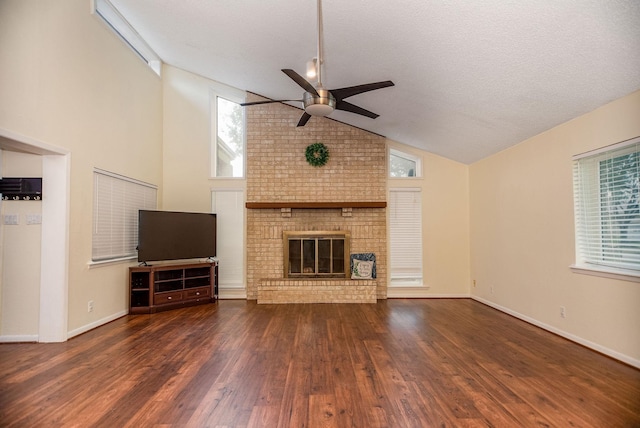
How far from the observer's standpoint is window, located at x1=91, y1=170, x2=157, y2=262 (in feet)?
14.8

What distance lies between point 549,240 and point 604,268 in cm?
77

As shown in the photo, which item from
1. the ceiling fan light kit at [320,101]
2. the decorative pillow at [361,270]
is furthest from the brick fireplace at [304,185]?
the ceiling fan light kit at [320,101]

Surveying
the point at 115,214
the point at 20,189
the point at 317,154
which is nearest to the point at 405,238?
the point at 317,154

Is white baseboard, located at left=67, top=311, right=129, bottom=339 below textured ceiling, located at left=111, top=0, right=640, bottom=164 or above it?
below

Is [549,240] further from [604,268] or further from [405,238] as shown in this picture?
[405,238]

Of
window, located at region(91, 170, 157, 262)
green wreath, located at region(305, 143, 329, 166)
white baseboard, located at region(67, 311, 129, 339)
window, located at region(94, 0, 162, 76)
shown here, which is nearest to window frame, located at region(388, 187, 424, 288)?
green wreath, located at region(305, 143, 329, 166)

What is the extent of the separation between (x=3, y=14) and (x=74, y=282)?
109 inches

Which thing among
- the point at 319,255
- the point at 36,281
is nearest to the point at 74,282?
the point at 36,281

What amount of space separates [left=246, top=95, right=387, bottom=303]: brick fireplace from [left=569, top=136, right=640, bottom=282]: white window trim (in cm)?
309

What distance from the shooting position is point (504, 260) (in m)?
5.24

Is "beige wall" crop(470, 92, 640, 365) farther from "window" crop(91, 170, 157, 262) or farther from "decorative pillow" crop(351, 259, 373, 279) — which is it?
"window" crop(91, 170, 157, 262)

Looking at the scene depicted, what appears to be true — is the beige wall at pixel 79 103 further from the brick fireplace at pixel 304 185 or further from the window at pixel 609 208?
the window at pixel 609 208

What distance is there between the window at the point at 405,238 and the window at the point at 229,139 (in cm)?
298

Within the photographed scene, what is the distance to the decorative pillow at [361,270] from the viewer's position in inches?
246
